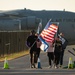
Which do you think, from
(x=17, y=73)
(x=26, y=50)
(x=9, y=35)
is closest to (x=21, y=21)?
(x=26, y=50)

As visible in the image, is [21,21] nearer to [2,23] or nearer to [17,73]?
[2,23]

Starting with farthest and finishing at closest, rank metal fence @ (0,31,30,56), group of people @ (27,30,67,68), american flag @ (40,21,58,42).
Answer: metal fence @ (0,31,30,56) → american flag @ (40,21,58,42) → group of people @ (27,30,67,68)

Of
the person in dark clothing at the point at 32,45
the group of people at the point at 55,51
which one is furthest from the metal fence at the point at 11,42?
the group of people at the point at 55,51

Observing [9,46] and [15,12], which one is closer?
[9,46]

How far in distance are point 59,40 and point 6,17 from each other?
30.2m

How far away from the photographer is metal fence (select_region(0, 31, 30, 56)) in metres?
30.7

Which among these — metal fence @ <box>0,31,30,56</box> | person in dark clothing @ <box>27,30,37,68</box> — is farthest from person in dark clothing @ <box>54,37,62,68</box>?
metal fence @ <box>0,31,30,56</box>

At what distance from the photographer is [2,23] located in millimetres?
46656

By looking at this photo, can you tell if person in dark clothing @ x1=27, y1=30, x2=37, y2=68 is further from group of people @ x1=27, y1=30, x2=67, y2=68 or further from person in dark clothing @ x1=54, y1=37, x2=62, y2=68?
person in dark clothing @ x1=54, y1=37, x2=62, y2=68

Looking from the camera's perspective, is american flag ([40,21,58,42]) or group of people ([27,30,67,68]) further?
american flag ([40,21,58,42])

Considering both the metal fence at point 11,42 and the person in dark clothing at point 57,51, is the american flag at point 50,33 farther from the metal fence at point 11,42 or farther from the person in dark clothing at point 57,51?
the metal fence at point 11,42

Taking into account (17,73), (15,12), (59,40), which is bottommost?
(17,73)

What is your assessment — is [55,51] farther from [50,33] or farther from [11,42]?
[11,42]

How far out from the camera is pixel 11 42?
33.3 metres
